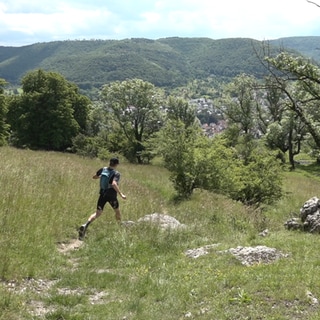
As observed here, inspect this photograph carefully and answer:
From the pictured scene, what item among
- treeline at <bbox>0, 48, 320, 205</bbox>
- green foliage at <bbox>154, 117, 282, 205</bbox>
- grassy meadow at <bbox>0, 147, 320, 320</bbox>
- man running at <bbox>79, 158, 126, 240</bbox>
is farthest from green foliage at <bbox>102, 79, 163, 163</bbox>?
man running at <bbox>79, 158, 126, 240</bbox>

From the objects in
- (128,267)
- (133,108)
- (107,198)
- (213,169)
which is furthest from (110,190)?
(133,108)

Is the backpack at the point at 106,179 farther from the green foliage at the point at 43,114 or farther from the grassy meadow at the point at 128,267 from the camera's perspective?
the green foliage at the point at 43,114

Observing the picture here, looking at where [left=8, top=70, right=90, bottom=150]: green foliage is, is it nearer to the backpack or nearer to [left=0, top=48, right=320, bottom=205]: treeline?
[left=0, top=48, right=320, bottom=205]: treeline

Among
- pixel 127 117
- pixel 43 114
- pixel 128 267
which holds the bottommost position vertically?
pixel 127 117

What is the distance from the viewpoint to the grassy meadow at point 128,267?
6.04 meters

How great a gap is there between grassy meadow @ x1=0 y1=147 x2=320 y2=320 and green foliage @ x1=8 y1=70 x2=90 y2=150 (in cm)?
3608

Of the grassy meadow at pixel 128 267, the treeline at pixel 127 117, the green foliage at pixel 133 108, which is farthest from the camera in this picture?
the green foliage at pixel 133 108

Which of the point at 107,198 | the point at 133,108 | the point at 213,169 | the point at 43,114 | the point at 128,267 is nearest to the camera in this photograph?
the point at 128,267

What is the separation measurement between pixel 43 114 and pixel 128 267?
4323cm

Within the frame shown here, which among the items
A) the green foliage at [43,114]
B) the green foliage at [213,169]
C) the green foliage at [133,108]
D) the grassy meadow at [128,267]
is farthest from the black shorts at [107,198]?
the green foliage at [43,114]

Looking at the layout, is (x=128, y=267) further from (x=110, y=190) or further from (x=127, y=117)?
(x=127, y=117)

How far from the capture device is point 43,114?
4878 cm

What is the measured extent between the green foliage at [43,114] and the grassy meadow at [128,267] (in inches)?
1420

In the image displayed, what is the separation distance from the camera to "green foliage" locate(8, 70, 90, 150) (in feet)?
159
